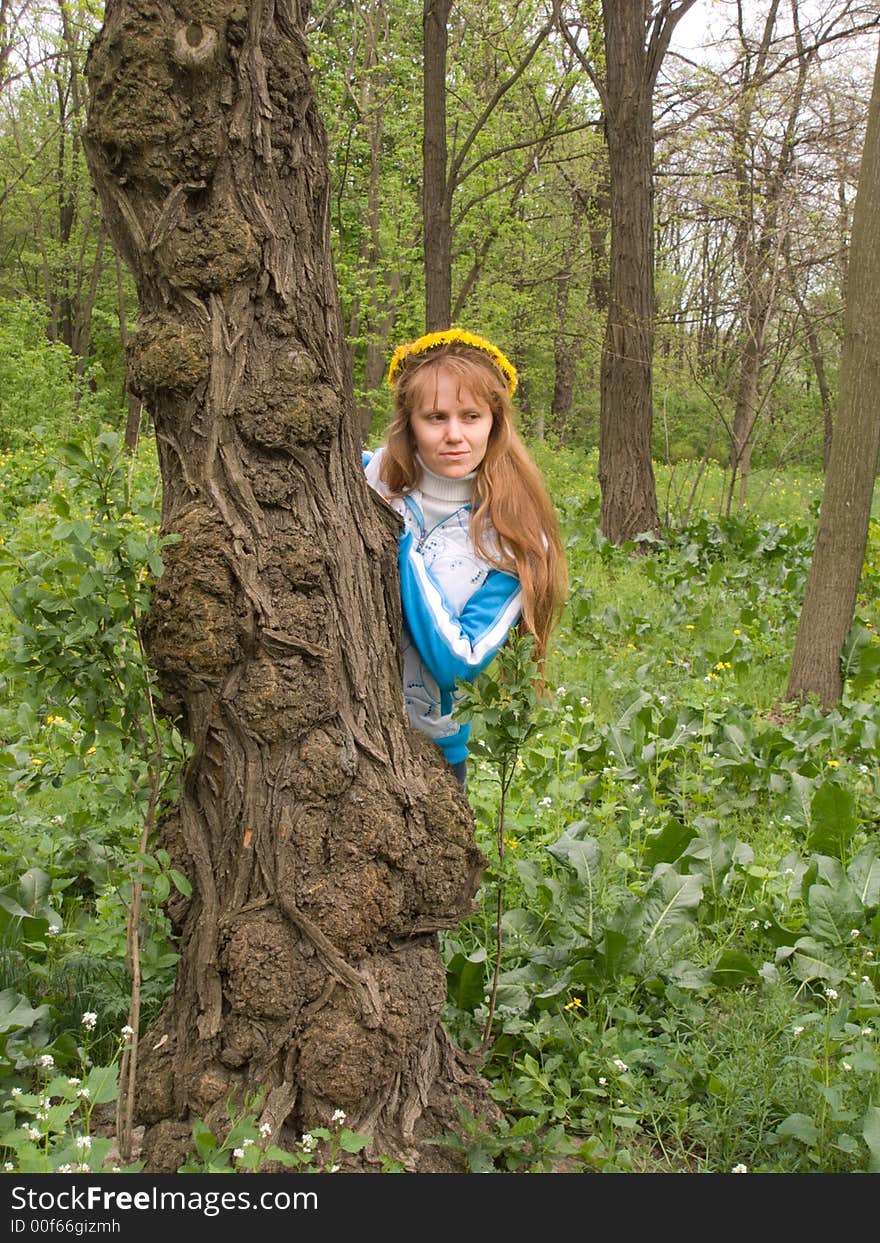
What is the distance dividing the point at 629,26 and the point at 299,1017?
9.99m

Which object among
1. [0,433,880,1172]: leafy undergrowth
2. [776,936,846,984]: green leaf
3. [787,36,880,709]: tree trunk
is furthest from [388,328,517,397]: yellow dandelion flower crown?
[787,36,880,709]: tree trunk

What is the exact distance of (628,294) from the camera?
1019 centimetres

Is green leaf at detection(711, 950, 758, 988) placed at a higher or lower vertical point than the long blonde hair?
lower

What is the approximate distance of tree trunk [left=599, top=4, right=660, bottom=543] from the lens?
9883 millimetres

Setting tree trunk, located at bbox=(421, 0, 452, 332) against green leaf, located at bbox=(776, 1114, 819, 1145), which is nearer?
green leaf, located at bbox=(776, 1114, 819, 1145)

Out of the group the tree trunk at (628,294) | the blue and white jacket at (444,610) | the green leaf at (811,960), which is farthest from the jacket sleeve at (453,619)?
the tree trunk at (628,294)

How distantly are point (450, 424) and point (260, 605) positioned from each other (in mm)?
806

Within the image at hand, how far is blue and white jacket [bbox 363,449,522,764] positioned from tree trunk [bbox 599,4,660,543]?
7.26 m

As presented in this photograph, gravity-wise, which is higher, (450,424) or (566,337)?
(566,337)

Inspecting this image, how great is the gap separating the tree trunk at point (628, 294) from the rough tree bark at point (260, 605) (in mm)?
7809

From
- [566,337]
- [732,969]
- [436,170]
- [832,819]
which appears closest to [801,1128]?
[732,969]

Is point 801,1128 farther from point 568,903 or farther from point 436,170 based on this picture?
point 436,170

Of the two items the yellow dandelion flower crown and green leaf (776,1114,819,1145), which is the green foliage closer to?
green leaf (776,1114,819,1145)

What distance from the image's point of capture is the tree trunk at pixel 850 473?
556 cm
